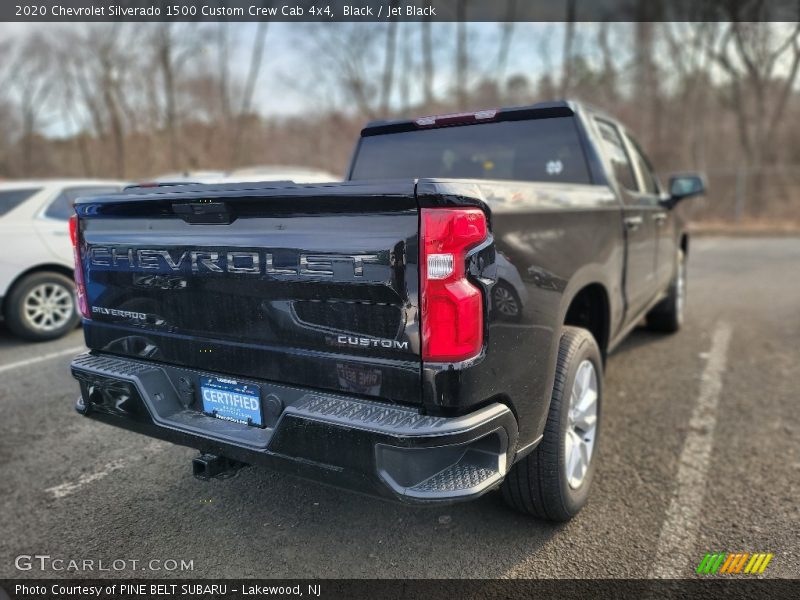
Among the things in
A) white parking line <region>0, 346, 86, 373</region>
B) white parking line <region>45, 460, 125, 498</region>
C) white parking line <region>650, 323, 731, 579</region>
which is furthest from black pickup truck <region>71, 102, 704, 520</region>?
white parking line <region>0, 346, 86, 373</region>

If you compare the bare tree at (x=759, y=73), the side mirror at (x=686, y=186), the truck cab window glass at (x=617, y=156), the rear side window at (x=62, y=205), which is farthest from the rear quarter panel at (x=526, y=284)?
the bare tree at (x=759, y=73)

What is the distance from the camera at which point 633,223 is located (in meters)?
3.78

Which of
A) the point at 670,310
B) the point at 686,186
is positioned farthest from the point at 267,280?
the point at 670,310

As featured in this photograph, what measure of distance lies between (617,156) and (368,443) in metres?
3.06

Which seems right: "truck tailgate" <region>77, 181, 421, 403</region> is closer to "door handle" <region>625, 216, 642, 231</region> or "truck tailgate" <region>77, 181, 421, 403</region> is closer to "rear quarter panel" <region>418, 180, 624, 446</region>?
"rear quarter panel" <region>418, 180, 624, 446</region>

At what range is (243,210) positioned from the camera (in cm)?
220

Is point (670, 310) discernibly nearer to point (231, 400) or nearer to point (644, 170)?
point (644, 170)

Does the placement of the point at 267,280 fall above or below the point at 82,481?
above

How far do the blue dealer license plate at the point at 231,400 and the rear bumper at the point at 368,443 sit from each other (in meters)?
0.03

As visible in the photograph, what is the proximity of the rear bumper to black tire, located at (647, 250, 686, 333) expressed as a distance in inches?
166

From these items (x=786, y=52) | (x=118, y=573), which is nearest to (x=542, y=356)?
(x=118, y=573)

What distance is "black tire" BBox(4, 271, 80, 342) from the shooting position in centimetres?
596

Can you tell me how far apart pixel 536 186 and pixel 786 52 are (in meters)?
23.9

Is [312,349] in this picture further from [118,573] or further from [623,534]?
[623,534]
